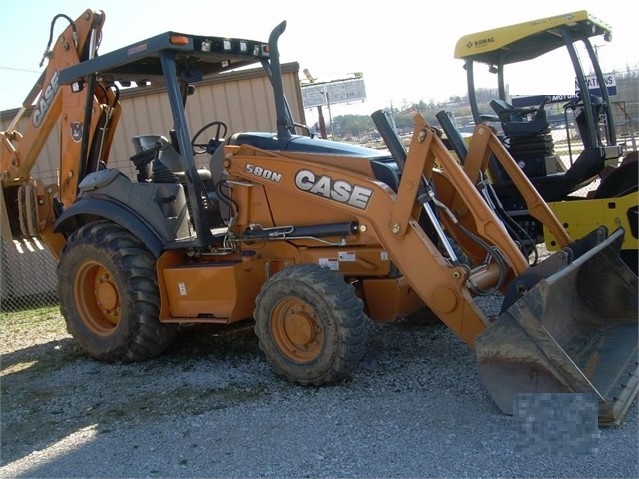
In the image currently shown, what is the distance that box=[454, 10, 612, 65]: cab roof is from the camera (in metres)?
7.20

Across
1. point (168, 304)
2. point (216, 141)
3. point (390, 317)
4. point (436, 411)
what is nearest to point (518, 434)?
point (436, 411)

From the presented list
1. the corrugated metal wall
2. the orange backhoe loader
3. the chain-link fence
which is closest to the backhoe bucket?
the orange backhoe loader

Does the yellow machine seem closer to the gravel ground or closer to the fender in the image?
the gravel ground

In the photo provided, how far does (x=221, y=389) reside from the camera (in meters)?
5.03

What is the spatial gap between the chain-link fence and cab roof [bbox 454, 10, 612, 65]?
20.7ft

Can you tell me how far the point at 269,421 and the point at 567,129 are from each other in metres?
5.17

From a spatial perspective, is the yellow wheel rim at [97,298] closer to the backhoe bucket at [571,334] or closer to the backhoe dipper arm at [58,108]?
the backhoe dipper arm at [58,108]

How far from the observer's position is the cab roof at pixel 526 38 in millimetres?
7195

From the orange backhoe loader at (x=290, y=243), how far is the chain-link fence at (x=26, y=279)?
130 inches

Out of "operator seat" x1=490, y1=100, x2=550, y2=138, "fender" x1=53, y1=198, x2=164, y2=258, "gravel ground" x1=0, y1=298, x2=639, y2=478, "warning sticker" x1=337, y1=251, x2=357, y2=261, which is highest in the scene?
"operator seat" x1=490, y1=100, x2=550, y2=138

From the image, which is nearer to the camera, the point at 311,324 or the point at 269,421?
the point at 269,421

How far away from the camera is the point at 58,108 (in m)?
6.51

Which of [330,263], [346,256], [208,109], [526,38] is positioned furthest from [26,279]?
[526,38]

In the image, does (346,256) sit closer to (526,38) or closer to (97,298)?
(97,298)
